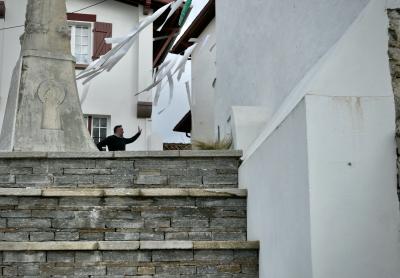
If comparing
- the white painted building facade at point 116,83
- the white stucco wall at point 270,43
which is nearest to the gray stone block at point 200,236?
the white stucco wall at point 270,43

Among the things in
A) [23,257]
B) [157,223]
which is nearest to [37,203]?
[23,257]

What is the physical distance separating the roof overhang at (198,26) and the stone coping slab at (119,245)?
40.8 feet

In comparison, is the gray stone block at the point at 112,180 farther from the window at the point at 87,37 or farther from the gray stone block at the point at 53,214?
the window at the point at 87,37

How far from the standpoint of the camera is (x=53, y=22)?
252 inches

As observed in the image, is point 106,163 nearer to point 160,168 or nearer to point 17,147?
point 160,168

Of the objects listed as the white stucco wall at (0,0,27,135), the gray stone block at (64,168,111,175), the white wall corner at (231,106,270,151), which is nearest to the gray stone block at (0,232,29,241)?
the gray stone block at (64,168,111,175)

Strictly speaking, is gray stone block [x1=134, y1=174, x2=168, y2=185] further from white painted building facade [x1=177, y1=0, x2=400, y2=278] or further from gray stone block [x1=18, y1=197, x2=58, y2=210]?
white painted building facade [x1=177, y1=0, x2=400, y2=278]

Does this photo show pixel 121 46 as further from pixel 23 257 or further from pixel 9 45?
pixel 23 257

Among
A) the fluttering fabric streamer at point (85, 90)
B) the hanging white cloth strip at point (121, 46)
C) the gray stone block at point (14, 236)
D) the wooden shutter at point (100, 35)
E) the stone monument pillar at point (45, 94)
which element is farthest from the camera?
the wooden shutter at point (100, 35)

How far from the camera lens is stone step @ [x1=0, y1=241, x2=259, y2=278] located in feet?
12.2

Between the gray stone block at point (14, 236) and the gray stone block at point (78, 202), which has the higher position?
the gray stone block at point (78, 202)

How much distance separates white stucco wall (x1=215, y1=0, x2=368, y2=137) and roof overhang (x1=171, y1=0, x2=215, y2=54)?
6.00 metres

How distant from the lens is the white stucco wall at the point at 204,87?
15.8 metres

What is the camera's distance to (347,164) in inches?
103
